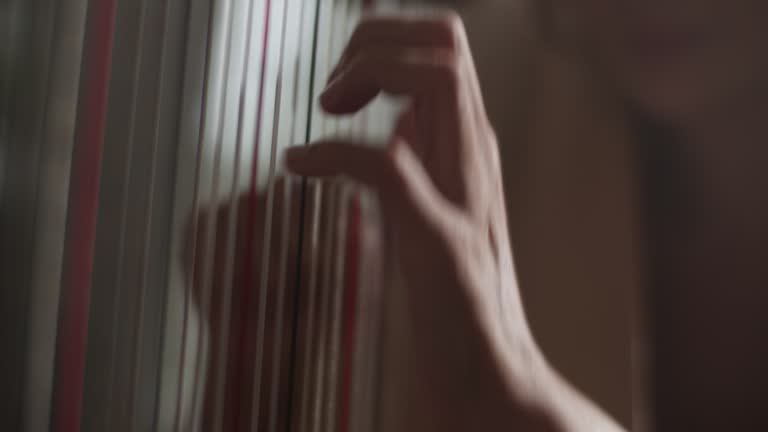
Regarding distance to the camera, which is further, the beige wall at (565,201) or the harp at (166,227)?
the beige wall at (565,201)

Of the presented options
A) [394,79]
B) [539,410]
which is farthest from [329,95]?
[539,410]

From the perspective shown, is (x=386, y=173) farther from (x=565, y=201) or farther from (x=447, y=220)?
A: (x=565, y=201)

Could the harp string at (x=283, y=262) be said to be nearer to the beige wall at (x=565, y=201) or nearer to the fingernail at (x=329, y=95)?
the fingernail at (x=329, y=95)

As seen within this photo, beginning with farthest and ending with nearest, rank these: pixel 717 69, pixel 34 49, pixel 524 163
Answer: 1. pixel 717 69
2. pixel 524 163
3. pixel 34 49

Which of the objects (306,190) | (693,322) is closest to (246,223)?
(306,190)

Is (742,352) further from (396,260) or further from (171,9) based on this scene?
(171,9)

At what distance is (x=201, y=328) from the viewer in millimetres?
242

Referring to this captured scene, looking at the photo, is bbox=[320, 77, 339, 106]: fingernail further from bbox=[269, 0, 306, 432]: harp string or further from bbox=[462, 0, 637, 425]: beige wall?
bbox=[462, 0, 637, 425]: beige wall

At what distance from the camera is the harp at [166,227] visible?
219 millimetres

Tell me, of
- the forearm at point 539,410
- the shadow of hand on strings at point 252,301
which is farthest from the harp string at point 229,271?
the forearm at point 539,410

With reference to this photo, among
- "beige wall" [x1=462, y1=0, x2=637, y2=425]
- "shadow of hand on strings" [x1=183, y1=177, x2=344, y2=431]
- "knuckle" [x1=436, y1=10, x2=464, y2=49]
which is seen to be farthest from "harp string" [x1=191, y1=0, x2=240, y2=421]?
"beige wall" [x1=462, y1=0, x2=637, y2=425]

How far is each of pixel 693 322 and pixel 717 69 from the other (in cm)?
22

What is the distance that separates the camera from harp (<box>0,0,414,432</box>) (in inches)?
8.6

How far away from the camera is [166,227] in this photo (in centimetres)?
23
